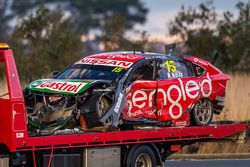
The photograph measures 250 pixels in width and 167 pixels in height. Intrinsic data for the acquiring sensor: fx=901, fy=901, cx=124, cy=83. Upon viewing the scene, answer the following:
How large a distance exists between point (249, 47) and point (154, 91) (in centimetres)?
2331

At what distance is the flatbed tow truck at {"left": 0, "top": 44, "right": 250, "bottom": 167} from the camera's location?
42.3ft

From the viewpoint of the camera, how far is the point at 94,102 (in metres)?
14.9

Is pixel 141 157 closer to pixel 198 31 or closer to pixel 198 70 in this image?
pixel 198 70

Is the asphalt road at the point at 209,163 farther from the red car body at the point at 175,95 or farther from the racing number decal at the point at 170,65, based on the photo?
the racing number decal at the point at 170,65

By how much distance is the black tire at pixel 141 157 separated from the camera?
15.1 metres

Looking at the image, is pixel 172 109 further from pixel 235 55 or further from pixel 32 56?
pixel 235 55

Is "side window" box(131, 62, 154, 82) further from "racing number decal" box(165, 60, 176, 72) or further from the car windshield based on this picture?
"racing number decal" box(165, 60, 176, 72)

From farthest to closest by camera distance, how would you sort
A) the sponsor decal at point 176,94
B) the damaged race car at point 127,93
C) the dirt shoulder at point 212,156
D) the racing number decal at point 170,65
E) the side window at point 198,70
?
the dirt shoulder at point 212,156 < the side window at point 198,70 < the racing number decal at point 170,65 < the sponsor decal at point 176,94 < the damaged race car at point 127,93

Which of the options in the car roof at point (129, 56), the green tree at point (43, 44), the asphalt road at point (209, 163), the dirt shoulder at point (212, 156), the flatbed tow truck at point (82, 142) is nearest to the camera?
the flatbed tow truck at point (82, 142)

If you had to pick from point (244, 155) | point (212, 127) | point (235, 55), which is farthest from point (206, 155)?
point (235, 55)

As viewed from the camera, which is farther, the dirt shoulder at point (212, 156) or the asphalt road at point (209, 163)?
the dirt shoulder at point (212, 156)

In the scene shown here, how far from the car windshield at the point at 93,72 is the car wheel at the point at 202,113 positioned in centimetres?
196

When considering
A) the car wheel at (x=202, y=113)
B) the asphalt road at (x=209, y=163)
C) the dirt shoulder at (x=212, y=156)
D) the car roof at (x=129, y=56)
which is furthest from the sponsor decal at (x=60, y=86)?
the dirt shoulder at (x=212, y=156)

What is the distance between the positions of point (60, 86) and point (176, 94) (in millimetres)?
2623
